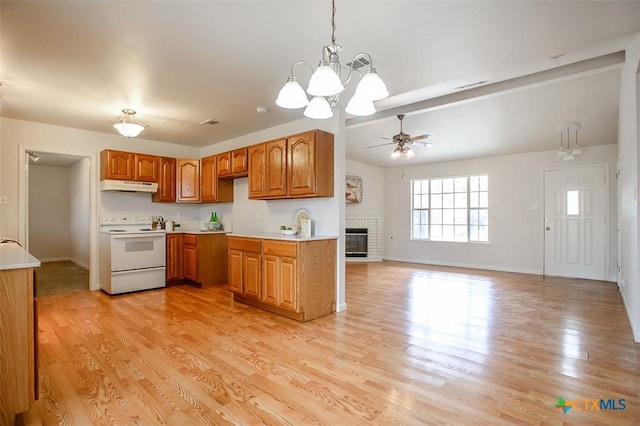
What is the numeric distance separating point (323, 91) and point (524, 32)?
1.85 m

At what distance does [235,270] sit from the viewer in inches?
174

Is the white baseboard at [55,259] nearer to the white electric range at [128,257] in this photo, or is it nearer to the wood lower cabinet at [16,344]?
the white electric range at [128,257]

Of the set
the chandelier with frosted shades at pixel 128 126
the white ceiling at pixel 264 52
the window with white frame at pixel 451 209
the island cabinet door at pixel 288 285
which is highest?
the white ceiling at pixel 264 52

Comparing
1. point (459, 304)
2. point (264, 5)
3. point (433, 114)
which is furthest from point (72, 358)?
point (433, 114)

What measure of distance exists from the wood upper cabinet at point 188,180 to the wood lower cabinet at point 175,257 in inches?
28.3

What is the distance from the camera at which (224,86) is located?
3445 mm

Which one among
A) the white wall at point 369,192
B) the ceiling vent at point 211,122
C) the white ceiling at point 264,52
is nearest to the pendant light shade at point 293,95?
the white ceiling at point 264,52

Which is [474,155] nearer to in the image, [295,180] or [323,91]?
[295,180]

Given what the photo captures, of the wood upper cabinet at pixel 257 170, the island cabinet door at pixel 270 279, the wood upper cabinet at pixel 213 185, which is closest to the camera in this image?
the island cabinet door at pixel 270 279

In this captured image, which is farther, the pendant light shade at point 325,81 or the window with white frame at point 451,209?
the window with white frame at point 451,209

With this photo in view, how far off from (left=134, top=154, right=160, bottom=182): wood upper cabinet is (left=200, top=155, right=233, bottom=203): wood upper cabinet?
0.78 m

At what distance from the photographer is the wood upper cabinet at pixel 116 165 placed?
508 cm

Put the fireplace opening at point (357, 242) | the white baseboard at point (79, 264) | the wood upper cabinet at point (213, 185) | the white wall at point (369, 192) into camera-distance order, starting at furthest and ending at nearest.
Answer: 1. the fireplace opening at point (357, 242)
2. the white wall at point (369, 192)
3. the white baseboard at point (79, 264)
4. the wood upper cabinet at point (213, 185)

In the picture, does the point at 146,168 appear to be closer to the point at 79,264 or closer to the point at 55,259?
the point at 79,264
